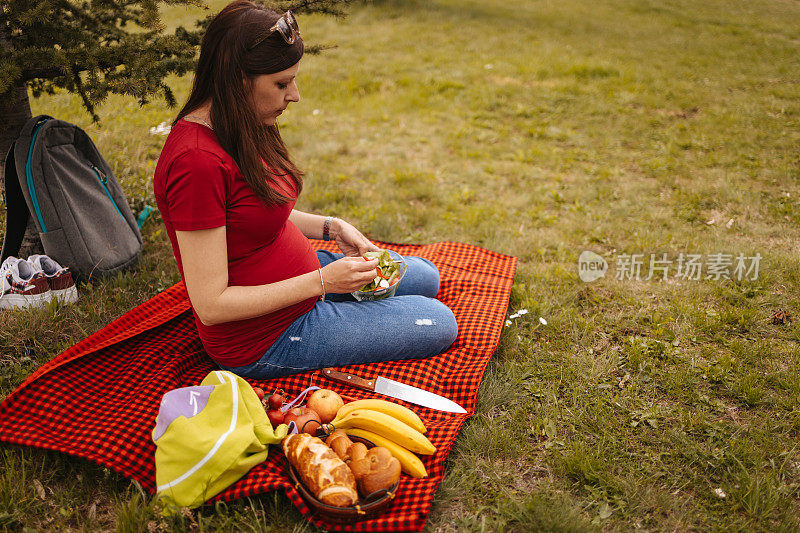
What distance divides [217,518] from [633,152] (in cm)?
541

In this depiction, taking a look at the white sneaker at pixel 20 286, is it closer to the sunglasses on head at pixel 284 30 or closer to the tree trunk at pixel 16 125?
the tree trunk at pixel 16 125

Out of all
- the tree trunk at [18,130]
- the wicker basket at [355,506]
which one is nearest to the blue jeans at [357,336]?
the wicker basket at [355,506]

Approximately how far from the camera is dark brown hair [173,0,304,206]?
2.14 meters

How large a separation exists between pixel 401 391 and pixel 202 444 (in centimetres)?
95

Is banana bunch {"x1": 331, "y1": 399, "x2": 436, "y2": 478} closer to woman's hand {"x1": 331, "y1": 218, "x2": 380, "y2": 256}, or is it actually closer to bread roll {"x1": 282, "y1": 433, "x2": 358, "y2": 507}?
bread roll {"x1": 282, "y1": 433, "x2": 358, "y2": 507}

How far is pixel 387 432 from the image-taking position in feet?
7.78

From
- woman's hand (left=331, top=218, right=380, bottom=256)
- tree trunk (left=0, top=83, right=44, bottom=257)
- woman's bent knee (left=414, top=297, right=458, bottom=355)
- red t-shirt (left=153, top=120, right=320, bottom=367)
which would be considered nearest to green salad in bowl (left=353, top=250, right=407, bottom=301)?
woman's hand (left=331, top=218, right=380, bottom=256)

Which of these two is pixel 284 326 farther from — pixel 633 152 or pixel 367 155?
pixel 633 152

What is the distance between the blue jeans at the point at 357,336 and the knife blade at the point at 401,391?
119 mm

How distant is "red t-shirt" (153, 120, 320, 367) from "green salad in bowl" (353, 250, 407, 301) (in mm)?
298

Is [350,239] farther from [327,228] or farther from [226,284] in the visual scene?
[226,284]

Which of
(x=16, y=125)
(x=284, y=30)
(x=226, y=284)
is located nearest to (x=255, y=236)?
(x=226, y=284)

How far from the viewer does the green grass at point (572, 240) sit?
7.70ft

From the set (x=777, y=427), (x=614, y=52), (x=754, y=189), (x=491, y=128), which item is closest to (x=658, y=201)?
(x=754, y=189)
